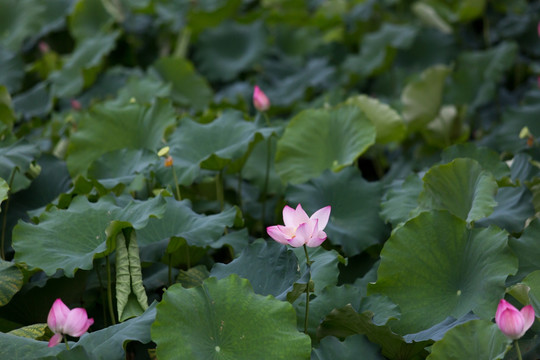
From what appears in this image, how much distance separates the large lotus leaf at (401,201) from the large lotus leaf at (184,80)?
1276 millimetres

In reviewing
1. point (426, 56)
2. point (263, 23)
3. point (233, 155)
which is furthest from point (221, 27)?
point (233, 155)

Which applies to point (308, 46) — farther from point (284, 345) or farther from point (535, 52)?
point (284, 345)

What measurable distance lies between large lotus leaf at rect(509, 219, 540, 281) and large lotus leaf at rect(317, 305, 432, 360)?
259 millimetres

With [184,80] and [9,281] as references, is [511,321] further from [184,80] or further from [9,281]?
[184,80]

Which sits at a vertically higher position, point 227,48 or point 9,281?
point 9,281

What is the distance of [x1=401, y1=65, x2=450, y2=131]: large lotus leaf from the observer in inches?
84.4

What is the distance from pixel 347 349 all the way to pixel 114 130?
99 cm

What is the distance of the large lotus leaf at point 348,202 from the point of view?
1.49 m

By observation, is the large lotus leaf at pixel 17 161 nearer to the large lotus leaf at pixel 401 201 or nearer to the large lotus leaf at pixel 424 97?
the large lotus leaf at pixel 401 201

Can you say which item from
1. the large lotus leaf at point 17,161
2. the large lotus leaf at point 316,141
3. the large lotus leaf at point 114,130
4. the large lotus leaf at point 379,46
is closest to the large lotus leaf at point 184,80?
the large lotus leaf at point 379,46

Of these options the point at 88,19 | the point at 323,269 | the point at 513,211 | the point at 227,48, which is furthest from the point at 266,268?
the point at 88,19

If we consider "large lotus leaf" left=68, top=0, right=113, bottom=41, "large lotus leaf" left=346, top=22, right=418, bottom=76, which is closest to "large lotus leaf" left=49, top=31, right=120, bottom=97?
"large lotus leaf" left=68, top=0, right=113, bottom=41

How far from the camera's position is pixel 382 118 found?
6.25 feet

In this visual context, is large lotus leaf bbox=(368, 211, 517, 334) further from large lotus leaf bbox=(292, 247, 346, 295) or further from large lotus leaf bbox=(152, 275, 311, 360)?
large lotus leaf bbox=(152, 275, 311, 360)
